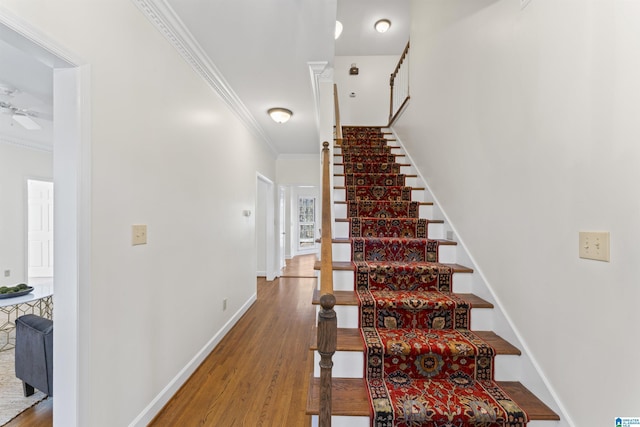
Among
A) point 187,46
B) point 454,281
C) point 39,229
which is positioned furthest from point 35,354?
point 39,229

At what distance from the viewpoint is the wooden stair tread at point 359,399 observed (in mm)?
1285

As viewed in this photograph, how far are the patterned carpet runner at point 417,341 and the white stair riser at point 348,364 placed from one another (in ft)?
0.14

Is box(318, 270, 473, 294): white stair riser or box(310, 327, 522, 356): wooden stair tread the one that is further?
box(318, 270, 473, 294): white stair riser

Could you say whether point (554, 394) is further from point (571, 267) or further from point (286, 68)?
point (286, 68)

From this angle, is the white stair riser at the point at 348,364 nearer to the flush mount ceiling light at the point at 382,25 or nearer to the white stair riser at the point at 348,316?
the white stair riser at the point at 348,316

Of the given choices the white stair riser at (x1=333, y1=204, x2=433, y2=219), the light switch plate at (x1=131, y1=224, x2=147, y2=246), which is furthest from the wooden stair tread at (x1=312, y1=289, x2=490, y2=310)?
the light switch plate at (x1=131, y1=224, x2=147, y2=246)

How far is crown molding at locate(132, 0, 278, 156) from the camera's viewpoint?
69.1 inches

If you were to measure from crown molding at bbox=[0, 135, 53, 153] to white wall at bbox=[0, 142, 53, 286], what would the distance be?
3 cm

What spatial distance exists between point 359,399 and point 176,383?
4.96ft

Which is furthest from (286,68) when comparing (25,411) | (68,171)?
(25,411)

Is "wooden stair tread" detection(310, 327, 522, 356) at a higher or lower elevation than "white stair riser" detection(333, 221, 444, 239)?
lower

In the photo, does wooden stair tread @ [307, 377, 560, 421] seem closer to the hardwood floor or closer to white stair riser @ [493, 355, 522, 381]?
white stair riser @ [493, 355, 522, 381]

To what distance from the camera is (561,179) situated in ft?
4.12

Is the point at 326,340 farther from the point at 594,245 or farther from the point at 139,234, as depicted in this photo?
the point at 139,234
